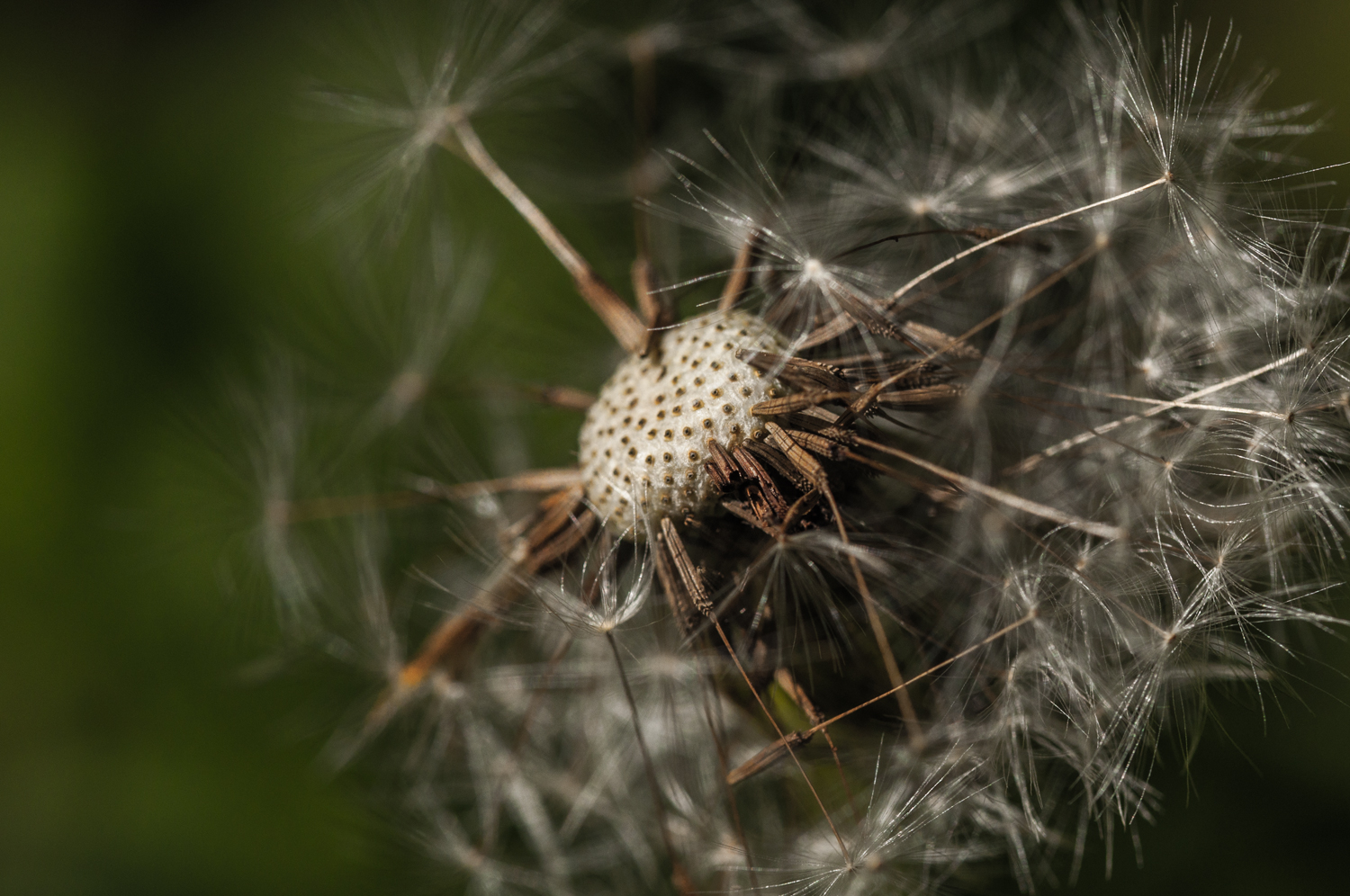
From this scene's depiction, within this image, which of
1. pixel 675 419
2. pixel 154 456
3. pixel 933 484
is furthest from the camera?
pixel 154 456

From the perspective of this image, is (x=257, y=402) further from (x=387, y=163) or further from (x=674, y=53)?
(x=674, y=53)

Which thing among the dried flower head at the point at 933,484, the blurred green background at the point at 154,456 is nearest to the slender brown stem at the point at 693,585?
the dried flower head at the point at 933,484

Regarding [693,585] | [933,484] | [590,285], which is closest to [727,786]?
[693,585]

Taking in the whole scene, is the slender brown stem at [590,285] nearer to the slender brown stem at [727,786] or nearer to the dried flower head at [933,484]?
the dried flower head at [933,484]

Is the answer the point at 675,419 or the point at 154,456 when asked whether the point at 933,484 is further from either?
the point at 154,456

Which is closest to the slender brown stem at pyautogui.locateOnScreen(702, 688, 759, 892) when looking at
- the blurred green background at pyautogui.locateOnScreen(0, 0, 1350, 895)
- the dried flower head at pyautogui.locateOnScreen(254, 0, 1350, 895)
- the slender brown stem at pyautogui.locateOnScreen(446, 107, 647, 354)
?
the dried flower head at pyautogui.locateOnScreen(254, 0, 1350, 895)

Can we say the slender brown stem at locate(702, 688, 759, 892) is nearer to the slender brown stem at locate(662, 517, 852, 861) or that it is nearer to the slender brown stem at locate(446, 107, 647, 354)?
the slender brown stem at locate(662, 517, 852, 861)
